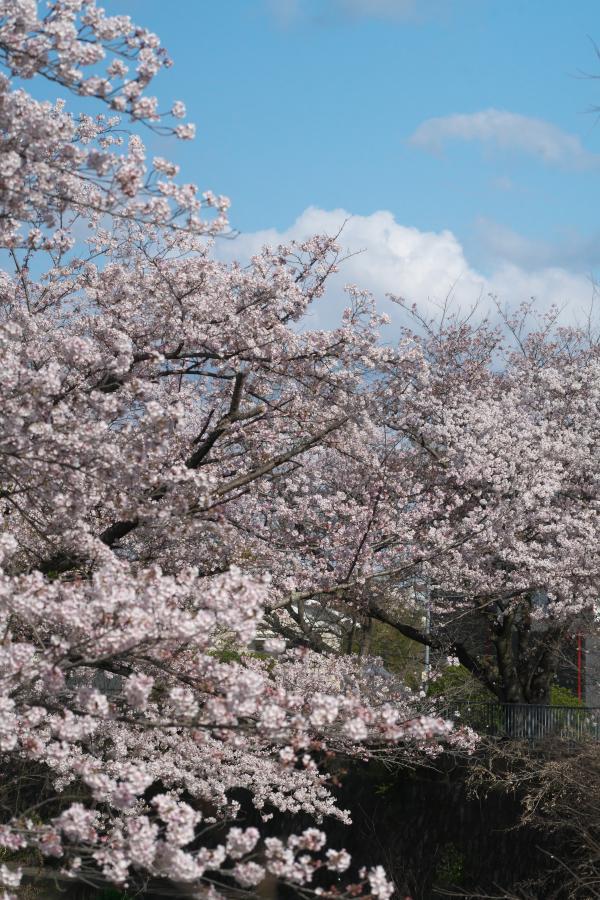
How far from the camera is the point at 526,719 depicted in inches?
685

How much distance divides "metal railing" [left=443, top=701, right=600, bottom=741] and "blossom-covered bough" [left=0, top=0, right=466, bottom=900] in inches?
172

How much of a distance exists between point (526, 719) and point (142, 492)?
1210 cm

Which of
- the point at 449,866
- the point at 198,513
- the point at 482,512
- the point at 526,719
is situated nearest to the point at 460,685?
the point at 526,719

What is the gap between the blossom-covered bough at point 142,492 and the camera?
4859 millimetres

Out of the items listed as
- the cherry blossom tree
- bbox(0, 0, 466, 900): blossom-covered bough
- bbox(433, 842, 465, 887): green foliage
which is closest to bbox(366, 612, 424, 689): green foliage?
the cherry blossom tree

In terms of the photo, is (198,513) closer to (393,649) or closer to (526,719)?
(526,719)

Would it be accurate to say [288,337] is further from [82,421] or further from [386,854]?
[386,854]

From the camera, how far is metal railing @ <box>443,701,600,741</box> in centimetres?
1672

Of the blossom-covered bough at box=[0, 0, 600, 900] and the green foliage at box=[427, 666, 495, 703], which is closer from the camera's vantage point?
the blossom-covered bough at box=[0, 0, 600, 900]

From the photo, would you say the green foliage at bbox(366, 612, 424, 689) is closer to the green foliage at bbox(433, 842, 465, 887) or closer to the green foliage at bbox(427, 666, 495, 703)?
the green foliage at bbox(427, 666, 495, 703)

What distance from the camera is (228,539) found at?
975 centimetres

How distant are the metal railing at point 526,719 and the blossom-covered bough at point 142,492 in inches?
172

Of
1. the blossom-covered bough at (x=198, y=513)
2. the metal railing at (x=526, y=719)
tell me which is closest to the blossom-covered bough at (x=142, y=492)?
the blossom-covered bough at (x=198, y=513)

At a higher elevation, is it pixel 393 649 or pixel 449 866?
pixel 393 649
